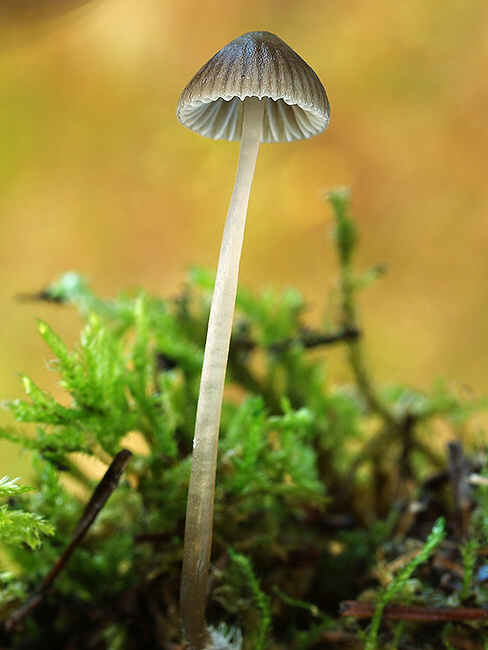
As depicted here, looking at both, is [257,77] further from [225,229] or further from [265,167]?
[265,167]

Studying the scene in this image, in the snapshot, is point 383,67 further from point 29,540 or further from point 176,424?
→ point 29,540

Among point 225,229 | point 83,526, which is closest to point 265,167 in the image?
point 225,229

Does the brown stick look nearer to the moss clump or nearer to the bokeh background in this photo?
the moss clump

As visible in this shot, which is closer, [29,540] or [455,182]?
[29,540]

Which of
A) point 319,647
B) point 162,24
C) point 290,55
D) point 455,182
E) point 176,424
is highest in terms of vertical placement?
point 162,24

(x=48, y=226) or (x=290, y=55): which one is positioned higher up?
(x=48, y=226)

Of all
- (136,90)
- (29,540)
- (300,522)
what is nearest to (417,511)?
(300,522)
